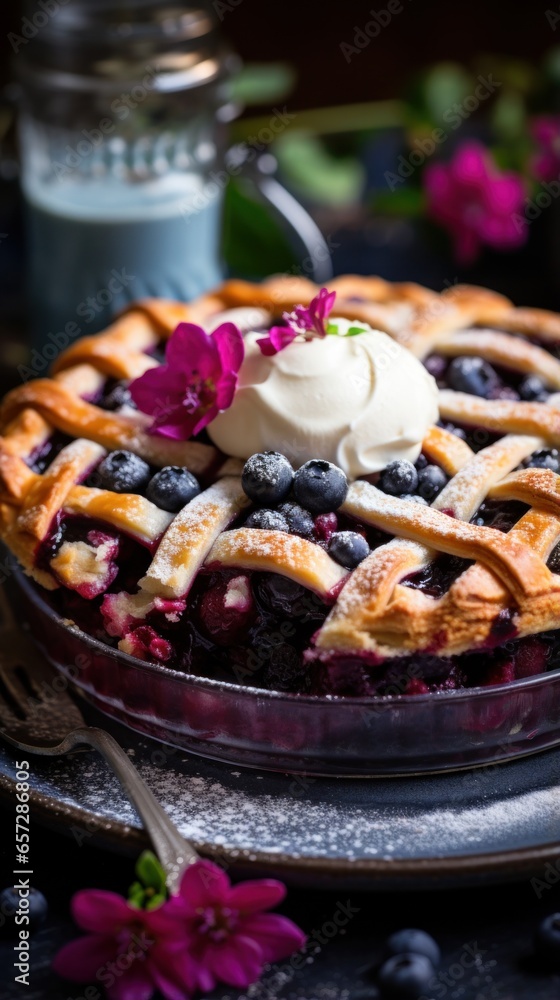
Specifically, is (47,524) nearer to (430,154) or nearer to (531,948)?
(531,948)

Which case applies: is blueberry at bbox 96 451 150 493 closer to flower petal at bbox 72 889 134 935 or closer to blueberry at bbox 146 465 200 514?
blueberry at bbox 146 465 200 514

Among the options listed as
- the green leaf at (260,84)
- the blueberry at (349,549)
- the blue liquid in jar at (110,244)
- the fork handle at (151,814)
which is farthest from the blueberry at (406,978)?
the green leaf at (260,84)

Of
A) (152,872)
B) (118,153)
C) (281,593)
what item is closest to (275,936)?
(152,872)

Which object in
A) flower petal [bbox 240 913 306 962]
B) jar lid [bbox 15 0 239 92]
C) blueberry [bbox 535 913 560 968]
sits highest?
A: jar lid [bbox 15 0 239 92]

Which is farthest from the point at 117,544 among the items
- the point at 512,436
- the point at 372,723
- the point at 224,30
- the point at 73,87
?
the point at 224,30

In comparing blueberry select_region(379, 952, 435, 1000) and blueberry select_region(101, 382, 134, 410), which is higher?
blueberry select_region(101, 382, 134, 410)

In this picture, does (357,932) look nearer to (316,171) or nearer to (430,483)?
(430,483)

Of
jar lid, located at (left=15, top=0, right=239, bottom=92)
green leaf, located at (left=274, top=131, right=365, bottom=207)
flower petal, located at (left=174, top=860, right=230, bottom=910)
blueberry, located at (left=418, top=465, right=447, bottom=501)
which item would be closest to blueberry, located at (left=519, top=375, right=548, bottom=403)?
blueberry, located at (left=418, top=465, right=447, bottom=501)
